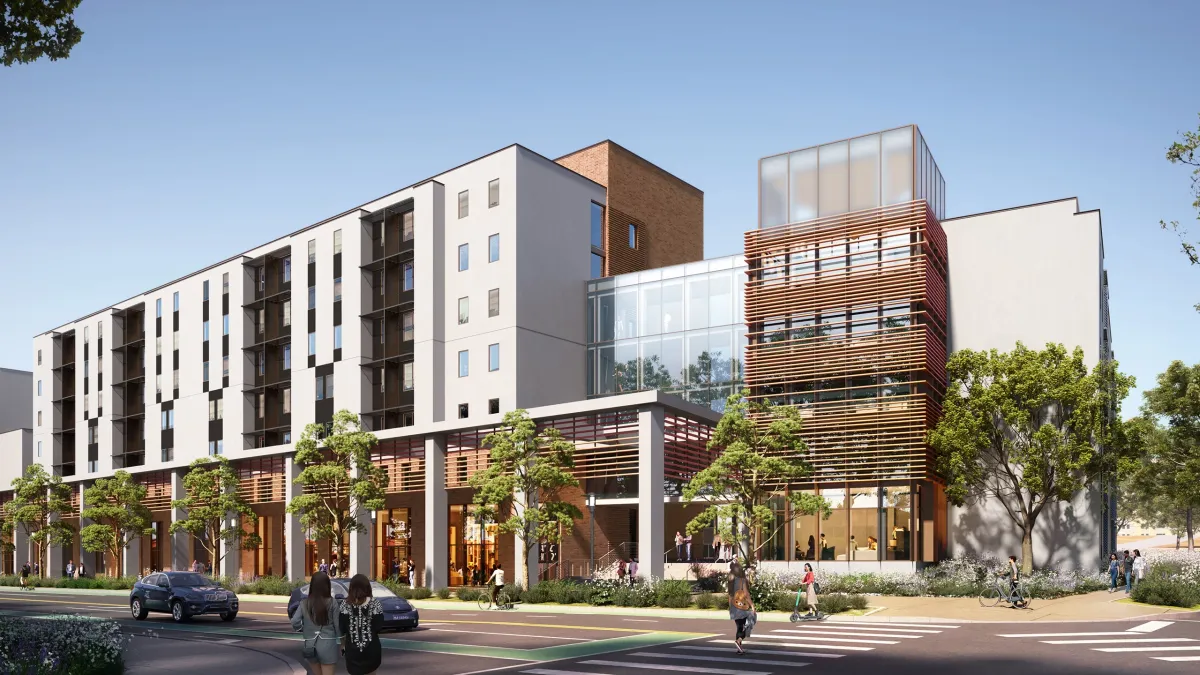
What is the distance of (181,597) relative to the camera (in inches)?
1265

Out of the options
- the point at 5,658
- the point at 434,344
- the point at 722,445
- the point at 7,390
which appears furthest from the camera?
the point at 7,390

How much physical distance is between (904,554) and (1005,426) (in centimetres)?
647

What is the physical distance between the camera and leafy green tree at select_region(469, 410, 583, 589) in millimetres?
39594

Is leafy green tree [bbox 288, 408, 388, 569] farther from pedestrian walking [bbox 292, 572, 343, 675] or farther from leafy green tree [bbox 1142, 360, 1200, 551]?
pedestrian walking [bbox 292, 572, 343, 675]

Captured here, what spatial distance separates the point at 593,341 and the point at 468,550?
13.7 m

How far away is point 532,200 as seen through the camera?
55.6 meters

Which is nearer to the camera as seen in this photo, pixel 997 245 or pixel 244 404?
pixel 997 245

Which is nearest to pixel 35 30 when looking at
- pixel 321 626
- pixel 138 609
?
pixel 321 626

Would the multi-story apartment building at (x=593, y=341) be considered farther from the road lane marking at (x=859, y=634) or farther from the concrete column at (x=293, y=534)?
the road lane marking at (x=859, y=634)

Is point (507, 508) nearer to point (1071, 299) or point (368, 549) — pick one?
point (368, 549)

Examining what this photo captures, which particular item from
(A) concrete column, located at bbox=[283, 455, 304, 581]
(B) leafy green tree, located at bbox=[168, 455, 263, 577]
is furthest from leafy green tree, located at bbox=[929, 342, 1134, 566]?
(B) leafy green tree, located at bbox=[168, 455, 263, 577]

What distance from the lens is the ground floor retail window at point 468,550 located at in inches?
1983

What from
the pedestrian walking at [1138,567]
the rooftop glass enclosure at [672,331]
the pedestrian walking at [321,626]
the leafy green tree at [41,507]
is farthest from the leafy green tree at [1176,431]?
the leafy green tree at [41,507]

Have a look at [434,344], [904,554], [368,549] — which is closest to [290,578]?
[368,549]
